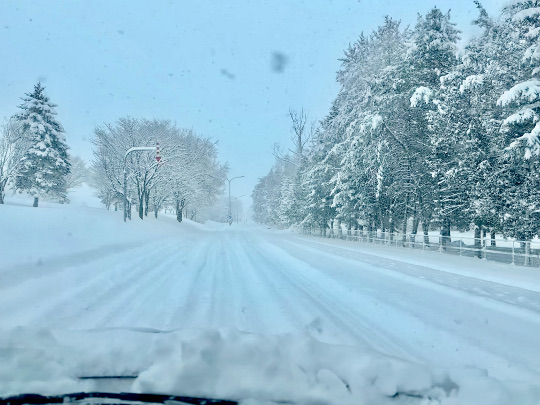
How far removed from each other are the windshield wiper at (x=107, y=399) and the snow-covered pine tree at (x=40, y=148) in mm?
35225

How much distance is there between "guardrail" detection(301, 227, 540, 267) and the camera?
15203mm

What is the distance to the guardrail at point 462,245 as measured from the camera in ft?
49.9

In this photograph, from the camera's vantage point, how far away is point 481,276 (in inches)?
473

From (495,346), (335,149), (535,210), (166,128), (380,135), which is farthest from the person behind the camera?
(166,128)

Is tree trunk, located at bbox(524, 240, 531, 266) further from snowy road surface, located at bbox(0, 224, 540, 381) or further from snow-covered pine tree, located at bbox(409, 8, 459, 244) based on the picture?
snow-covered pine tree, located at bbox(409, 8, 459, 244)

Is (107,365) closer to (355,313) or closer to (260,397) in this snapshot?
(260,397)

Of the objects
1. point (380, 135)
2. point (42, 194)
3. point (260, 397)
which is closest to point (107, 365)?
point (260, 397)

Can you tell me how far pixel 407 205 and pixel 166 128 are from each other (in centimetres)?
2620

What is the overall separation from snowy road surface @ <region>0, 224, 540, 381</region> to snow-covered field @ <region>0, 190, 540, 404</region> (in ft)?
0.11

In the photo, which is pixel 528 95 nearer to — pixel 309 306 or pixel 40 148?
pixel 309 306

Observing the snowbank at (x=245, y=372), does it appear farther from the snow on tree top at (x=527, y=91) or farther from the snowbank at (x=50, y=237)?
the snow on tree top at (x=527, y=91)

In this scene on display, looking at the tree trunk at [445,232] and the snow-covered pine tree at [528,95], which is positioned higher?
the snow-covered pine tree at [528,95]

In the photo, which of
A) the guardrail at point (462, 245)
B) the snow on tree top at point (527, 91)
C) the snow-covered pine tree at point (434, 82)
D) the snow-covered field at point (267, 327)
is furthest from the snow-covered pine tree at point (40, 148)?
the snow on tree top at point (527, 91)

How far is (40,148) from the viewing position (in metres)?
34.9
